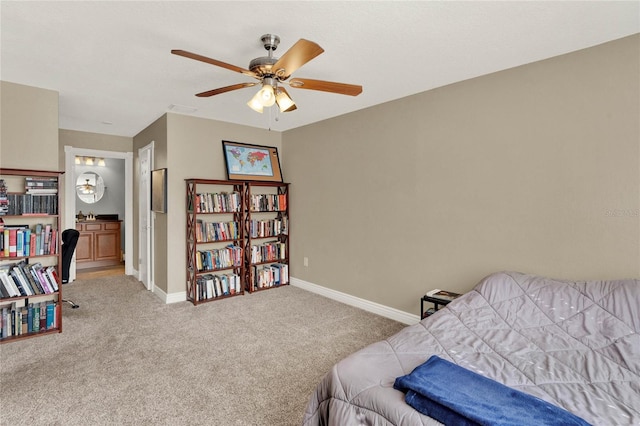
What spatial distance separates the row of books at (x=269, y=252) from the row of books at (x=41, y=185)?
93.5 inches

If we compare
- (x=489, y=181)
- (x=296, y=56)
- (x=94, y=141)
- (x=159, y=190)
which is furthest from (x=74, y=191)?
(x=489, y=181)

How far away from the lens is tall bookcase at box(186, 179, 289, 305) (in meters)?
4.26

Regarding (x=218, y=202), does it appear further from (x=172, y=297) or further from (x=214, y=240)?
(x=172, y=297)

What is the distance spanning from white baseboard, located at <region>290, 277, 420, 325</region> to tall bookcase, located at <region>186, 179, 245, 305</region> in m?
0.94

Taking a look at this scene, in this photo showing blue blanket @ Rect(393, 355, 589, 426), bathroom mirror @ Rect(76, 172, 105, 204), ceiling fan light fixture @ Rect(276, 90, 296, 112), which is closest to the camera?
blue blanket @ Rect(393, 355, 589, 426)

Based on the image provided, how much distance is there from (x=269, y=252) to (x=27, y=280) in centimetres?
274

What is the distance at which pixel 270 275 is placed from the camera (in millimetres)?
4871

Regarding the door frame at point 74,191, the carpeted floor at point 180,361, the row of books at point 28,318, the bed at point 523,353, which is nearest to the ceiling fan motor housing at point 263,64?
the bed at point 523,353

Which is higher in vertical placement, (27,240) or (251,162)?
(251,162)

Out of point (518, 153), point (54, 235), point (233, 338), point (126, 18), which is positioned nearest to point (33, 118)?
point (54, 235)

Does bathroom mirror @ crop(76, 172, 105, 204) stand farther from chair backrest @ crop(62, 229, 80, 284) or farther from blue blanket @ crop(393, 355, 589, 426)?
blue blanket @ crop(393, 355, 589, 426)

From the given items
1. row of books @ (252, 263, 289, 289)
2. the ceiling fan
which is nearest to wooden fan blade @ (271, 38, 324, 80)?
the ceiling fan

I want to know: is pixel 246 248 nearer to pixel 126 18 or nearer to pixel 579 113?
pixel 126 18

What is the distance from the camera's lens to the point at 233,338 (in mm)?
3143
